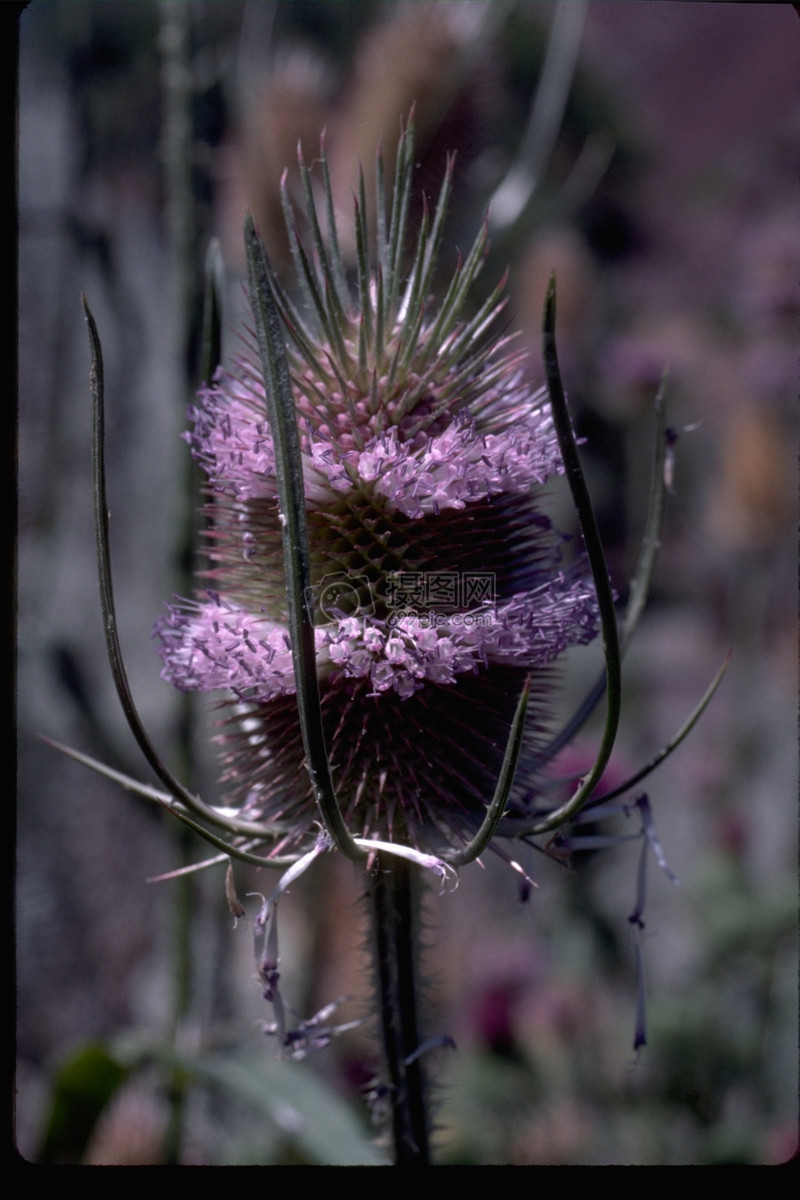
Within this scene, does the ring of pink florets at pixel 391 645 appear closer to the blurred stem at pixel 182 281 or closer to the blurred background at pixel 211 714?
the blurred background at pixel 211 714

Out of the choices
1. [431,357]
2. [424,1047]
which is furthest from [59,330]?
[424,1047]

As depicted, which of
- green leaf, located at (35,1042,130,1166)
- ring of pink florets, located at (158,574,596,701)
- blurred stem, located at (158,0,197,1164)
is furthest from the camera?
blurred stem, located at (158,0,197,1164)

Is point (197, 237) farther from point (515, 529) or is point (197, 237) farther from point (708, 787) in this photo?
point (708, 787)

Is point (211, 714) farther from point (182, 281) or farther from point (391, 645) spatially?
point (391, 645)

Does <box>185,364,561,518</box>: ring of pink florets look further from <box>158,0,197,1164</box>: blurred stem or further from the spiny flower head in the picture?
<box>158,0,197,1164</box>: blurred stem

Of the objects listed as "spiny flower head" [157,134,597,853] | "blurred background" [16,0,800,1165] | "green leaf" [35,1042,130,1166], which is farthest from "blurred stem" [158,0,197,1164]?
"spiny flower head" [157,134,597,853]
